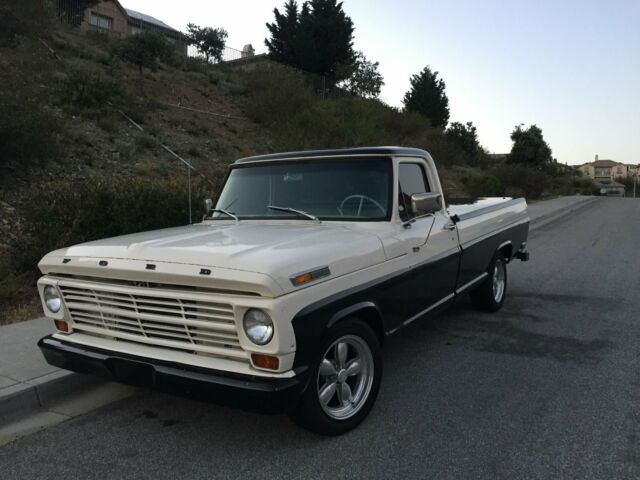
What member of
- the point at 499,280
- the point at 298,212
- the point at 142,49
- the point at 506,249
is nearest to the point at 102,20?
the point at 142,49

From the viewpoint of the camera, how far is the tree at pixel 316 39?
117 ft

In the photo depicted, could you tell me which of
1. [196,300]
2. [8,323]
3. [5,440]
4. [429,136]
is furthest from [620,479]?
[429,136]

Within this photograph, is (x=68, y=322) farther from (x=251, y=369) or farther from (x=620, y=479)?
(x=620, y=479)

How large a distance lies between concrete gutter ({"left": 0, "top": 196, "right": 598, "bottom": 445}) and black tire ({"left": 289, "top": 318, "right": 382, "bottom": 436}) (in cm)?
166

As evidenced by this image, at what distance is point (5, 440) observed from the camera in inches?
132

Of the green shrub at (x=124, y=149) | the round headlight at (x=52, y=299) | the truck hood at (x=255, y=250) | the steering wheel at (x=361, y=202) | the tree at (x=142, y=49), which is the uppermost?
the tree at (x=142, y=49)

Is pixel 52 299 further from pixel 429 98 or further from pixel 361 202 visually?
pixel 429 98

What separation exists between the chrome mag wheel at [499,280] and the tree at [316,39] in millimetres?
29747

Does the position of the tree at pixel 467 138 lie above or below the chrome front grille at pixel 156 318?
above

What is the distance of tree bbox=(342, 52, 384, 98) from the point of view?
34.4 m

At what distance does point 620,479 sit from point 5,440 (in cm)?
357

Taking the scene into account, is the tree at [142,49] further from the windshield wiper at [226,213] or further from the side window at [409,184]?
the side window at [409,184]

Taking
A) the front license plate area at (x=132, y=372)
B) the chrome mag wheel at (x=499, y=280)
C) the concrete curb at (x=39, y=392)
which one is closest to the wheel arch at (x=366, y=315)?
the front license plate area at (x=132, y=372)

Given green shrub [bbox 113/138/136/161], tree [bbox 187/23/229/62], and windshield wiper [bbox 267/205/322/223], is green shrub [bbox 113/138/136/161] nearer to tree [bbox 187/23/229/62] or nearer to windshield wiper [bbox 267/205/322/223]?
windshield wiper [bbox 267/205/322/223]
